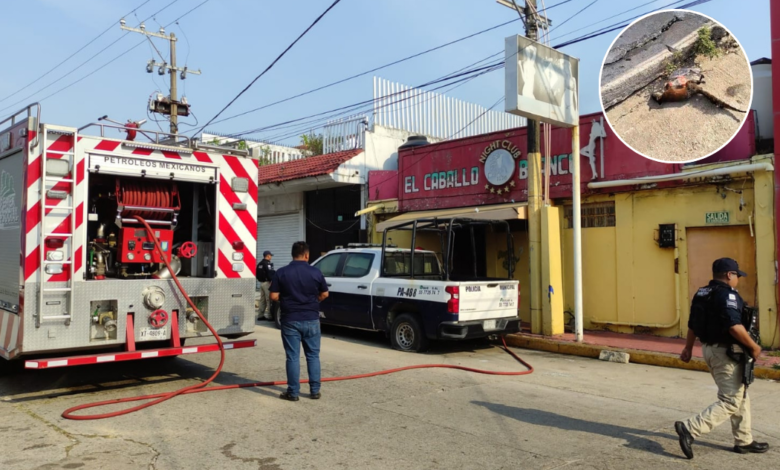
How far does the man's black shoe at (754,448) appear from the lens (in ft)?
16.5

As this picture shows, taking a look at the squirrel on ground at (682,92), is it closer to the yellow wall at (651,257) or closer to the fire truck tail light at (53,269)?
the yellow wall at (651,257)

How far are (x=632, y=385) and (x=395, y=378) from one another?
3.10 meters

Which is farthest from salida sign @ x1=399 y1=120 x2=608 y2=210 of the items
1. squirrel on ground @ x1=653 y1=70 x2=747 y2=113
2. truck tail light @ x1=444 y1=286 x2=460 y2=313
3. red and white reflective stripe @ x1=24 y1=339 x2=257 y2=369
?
red and white reflective stripe @ x1=24 y1=339 x2=257 y2=369

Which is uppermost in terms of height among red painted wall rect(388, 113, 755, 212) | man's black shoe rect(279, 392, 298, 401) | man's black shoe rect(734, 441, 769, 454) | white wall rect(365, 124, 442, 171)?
white wall rect(365, 124, 442, 171)

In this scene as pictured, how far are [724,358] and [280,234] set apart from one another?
58.3 ft

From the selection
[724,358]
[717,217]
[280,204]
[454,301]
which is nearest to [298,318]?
[454,301]

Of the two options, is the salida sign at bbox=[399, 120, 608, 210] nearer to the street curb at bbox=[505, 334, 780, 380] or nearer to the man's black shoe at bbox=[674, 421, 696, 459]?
the street curb at bbox=[505, 334, 780, 380]

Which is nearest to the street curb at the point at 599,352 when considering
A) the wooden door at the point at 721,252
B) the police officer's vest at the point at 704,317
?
the wooden door at the point at 721,252

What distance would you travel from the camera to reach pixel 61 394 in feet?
22.9

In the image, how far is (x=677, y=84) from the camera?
1066 cm

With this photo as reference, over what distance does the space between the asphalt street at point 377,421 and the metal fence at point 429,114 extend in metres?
11.3

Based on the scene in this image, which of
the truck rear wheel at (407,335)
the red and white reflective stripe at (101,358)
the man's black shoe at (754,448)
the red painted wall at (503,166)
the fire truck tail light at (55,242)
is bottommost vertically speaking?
the man's black shoe at (754,448)

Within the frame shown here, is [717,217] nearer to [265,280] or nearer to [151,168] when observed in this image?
[151,168]

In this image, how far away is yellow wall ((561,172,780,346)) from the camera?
33.0ft
